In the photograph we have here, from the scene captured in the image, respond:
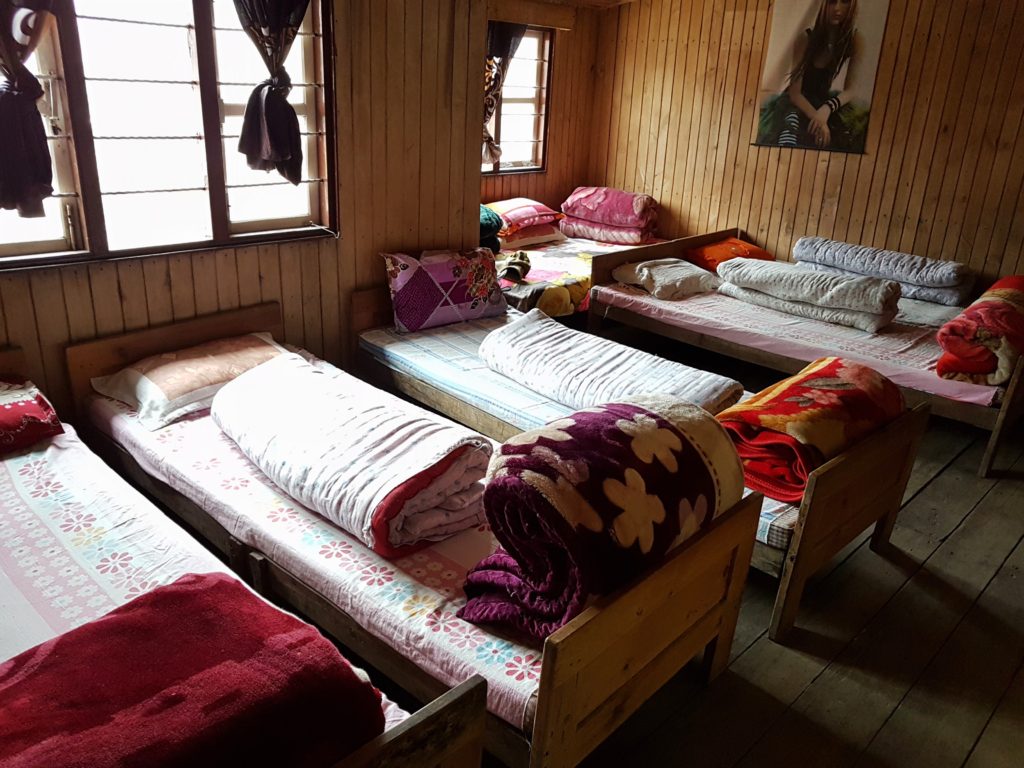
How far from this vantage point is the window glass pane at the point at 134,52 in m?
2.42

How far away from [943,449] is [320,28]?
10.1 feet

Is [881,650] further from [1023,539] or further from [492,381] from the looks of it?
[492,381]

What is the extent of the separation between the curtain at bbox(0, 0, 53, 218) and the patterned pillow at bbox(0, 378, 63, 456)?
535mm

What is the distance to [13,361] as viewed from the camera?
7.97ft

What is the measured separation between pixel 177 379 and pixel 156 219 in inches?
24.8

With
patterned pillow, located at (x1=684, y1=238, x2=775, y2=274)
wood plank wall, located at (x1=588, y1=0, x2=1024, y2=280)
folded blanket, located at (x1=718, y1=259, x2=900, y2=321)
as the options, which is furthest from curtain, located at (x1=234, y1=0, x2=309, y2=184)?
wood plank wall, located at (x1=588, y1=0, x2=1024, y2=280)

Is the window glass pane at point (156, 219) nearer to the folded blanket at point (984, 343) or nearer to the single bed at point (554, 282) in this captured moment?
the single bed at point (554, 282)

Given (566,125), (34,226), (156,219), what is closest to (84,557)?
(34,226)

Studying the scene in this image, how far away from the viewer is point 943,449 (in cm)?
332

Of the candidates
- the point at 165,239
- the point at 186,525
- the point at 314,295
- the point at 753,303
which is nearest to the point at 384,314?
the point at 314,295

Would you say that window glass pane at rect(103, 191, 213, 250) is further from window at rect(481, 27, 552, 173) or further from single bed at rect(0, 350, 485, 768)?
window at rect(481, 27, 552, 173)

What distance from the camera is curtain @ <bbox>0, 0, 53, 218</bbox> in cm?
219

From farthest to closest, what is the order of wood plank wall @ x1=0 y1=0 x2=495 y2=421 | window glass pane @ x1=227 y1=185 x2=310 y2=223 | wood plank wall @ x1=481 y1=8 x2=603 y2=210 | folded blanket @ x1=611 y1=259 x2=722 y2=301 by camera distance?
wood plank wall @ x1=481 y1=8 x2=603 y2=210 < folded blanket @ x1=611 y1=259 x2=722 y2=301 < window glass pane @ x1=227 y1=185 x2=310 y2=223 < wood plank wall @ x1=0 y1=0 x2=495 y2=421

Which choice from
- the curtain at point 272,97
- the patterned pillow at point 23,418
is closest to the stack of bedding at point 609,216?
the curtain at point 272,97
